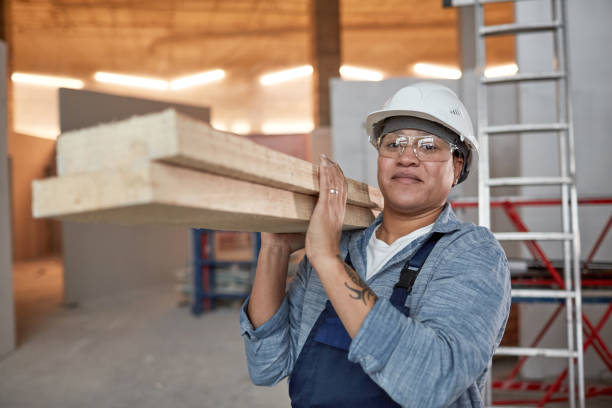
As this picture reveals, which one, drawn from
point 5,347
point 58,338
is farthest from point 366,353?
point 58,338

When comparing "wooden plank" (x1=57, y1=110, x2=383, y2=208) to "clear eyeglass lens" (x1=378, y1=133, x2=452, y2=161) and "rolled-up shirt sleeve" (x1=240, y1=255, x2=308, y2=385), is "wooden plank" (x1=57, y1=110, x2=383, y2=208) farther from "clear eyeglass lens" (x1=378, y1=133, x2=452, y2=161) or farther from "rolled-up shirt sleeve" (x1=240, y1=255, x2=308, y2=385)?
"rolled-up shirt sleeve" (x1=240, y1=255, x2=308, y2=385)

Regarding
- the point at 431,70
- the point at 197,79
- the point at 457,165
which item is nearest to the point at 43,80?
the point at 197,79

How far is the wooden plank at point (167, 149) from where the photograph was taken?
2.42 ft

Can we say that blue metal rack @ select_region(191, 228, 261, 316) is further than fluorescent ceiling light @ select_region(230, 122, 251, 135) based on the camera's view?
No

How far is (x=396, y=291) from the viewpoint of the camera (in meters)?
1.21

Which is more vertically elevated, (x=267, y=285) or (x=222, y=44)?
(x=222, y=44)

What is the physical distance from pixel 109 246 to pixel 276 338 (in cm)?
626

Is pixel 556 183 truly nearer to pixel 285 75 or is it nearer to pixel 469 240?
pixel 469 240

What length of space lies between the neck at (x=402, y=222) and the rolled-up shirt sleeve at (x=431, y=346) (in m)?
0.35

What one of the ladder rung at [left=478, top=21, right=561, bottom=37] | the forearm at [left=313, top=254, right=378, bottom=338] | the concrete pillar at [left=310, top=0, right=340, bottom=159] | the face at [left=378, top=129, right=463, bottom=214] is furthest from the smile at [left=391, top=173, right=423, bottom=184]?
the concrete pillar at [left=310, top=0, right=340, bottom=159]

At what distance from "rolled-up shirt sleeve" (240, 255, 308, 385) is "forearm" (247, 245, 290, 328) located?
22mm

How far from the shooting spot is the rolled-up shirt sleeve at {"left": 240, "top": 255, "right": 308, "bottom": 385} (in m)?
1.46

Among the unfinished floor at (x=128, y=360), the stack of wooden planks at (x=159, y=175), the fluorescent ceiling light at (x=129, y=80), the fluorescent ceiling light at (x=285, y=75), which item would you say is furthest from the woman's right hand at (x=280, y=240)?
the fluorescent ceiling light at (x=129, y=80)

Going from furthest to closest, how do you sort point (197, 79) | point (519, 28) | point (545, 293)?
point (197, 79) → point (519, 28) → point (545, 293)
